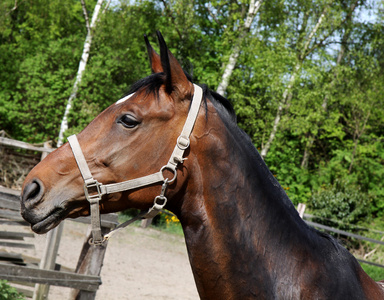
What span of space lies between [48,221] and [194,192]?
2.12 feet

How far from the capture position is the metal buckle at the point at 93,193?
5.91 ft

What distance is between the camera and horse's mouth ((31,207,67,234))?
176 cm

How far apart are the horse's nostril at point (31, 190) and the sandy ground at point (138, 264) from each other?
206 inches

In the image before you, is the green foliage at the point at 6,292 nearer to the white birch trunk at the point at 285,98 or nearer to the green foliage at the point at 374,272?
the green foliage at the point at 374,272

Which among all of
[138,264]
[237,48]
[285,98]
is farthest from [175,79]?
[285,98]

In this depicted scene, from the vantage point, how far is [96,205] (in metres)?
1.82

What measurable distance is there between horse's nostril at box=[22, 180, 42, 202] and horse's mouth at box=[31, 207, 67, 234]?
0.11m

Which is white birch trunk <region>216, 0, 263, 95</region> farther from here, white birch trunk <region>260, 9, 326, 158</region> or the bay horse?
the bay horse

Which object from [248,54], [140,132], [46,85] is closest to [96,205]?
[140,132]

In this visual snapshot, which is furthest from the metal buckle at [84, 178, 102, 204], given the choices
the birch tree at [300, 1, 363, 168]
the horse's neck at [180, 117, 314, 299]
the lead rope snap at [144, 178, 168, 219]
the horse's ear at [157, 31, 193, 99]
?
the birch tree at [300, 1, 363, 168]

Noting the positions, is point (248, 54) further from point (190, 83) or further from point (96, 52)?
point (190, 83)

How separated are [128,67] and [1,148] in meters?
5.07

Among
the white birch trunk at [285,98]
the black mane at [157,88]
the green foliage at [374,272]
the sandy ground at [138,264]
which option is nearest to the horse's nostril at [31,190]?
the black mane at [157,88]

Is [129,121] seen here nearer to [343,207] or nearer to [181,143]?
[181,143]
